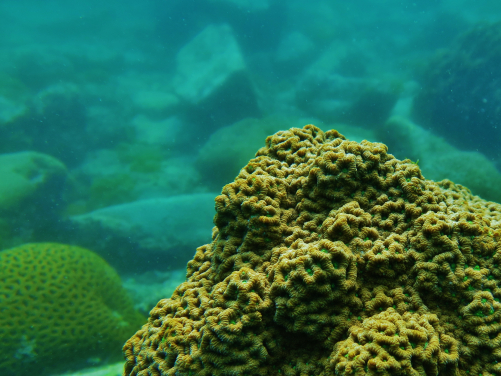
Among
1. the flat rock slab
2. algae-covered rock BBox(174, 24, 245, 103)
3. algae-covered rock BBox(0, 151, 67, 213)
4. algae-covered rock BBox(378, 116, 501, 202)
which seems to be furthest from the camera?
algae-covered rock BBox(174, 24, 245, 103)

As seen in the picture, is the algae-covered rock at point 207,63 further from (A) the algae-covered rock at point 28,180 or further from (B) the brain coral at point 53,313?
(B) the brain coral at point 53,313

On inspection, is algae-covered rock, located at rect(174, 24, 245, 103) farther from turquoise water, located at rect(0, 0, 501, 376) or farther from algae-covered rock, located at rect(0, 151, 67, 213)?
algae-covered rock, located at rect(0, 151, 67, 213)

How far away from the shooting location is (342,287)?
5.98 feet

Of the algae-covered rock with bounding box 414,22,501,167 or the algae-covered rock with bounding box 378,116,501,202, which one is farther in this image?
the algae-covered rock with bounding box 414,22,501,167

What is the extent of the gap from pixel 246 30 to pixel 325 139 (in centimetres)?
2220

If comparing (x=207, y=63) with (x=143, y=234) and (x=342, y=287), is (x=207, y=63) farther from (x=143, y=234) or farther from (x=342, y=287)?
(x=342, y=287)

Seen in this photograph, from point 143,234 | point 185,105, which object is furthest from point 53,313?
point 185,105

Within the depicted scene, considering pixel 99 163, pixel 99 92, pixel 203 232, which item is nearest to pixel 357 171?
pixel 203 232

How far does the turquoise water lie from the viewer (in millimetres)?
10477

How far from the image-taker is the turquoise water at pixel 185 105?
10.5 meters

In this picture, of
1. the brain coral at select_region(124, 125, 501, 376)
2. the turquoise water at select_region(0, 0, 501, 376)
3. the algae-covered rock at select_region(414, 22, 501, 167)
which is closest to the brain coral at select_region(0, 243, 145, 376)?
the turquoise water at select_region(0, 0, 501, 376)

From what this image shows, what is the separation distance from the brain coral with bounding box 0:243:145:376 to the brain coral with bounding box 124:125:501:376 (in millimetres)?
4450

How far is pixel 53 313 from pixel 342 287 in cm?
619

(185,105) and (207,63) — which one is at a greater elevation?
(207,63)
